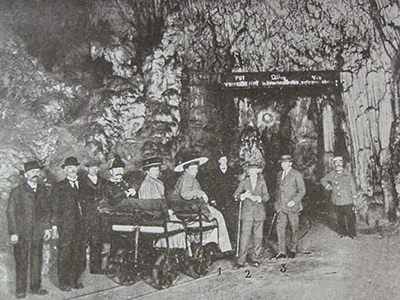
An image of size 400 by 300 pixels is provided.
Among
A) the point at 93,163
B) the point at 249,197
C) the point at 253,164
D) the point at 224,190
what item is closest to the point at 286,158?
the point at 253,164

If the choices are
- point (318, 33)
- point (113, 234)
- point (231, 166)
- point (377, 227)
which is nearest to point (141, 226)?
point (113, 234)

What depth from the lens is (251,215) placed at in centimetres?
347

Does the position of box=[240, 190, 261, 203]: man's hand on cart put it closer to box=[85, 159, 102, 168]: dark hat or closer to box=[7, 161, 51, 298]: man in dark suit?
box=[85, 159, 102, 168]: dark hat

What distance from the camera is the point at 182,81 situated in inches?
149

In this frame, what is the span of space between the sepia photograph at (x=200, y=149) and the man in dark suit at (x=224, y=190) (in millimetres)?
12

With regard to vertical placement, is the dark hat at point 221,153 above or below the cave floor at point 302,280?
above

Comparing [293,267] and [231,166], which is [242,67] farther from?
[293,267]

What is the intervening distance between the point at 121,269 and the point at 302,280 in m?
1.34

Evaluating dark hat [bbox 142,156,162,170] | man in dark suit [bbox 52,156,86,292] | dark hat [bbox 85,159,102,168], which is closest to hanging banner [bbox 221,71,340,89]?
dark hat [bbox 142,156,162,170]

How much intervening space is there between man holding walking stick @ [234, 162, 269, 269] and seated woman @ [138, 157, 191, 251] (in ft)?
1.66

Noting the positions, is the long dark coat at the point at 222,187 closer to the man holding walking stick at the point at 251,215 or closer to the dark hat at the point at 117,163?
the man holding walking stick at the point at 251,215

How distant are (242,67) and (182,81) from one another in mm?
547

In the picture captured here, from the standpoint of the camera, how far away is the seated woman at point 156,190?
10.5ft

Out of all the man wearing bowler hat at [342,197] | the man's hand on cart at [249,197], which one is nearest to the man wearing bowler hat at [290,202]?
the man's hand on cart at [249,197]
